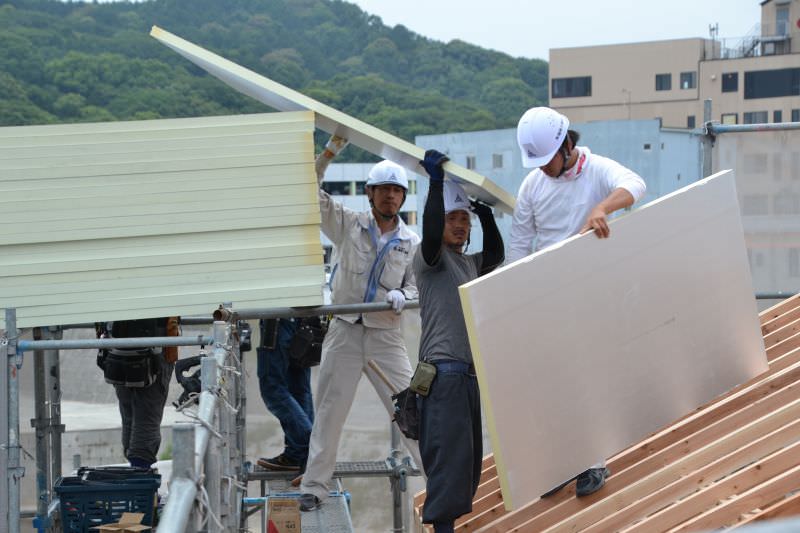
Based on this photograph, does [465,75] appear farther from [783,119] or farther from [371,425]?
[371,425]

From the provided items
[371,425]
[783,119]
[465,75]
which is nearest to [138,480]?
[371,425]

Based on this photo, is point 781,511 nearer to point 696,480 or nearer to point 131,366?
point 696,480

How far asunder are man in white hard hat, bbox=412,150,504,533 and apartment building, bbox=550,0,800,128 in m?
64.3

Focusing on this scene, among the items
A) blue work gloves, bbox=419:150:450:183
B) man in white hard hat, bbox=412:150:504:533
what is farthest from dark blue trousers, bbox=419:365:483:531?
blue work gloves, bbox=419:150:450:183

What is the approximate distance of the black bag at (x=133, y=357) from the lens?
6.29 metres

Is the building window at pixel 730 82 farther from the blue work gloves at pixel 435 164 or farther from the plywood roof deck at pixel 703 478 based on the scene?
the blue work gloves at pixel 435 164

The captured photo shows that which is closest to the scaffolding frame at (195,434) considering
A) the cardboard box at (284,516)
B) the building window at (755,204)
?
the cardboard box at (284,516)

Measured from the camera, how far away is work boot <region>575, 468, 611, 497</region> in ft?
17.1

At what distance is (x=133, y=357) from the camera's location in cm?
643

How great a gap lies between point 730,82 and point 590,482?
2577 inches

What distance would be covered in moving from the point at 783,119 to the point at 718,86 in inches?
196

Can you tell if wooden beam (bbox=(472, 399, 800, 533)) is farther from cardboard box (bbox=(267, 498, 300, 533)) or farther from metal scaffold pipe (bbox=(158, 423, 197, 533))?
metal scaffold pipe (bbox=(158, 423, 197, 533))

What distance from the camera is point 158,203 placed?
5.66 m

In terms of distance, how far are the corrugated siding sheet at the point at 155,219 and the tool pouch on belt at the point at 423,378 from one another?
2.49 feet
